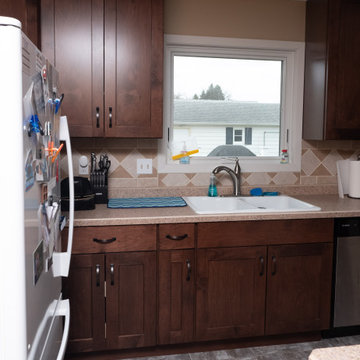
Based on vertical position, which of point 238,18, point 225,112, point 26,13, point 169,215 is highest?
point 238,18

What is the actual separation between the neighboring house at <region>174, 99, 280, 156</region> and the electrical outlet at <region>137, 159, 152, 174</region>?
0.92 feet

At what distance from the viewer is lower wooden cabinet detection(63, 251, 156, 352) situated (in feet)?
7.20

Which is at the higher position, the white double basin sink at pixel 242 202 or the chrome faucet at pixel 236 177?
the chrome faucet at pixel 236 177

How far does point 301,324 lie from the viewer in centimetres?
247

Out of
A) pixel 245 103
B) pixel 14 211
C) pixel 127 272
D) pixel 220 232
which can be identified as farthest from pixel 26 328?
pixel 245 103

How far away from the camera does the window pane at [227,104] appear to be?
2.87m

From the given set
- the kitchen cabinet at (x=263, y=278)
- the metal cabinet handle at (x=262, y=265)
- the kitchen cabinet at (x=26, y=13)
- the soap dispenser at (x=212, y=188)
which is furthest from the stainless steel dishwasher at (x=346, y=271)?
the kitchen cabinet at (x=26, y=13)

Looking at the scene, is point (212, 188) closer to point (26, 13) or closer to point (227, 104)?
point (227, 104)

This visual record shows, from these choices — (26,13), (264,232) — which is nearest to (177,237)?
(264,232)

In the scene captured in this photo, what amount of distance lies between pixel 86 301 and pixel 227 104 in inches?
67.2

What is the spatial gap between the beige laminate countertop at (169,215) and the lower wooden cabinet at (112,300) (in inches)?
7.8

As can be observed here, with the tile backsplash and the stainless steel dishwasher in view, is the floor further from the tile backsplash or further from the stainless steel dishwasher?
the tile backsplash

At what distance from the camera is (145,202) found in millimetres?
2564

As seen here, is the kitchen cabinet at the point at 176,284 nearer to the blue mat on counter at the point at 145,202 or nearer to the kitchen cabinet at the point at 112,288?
the kitchen cabinet at the point at 112,288
